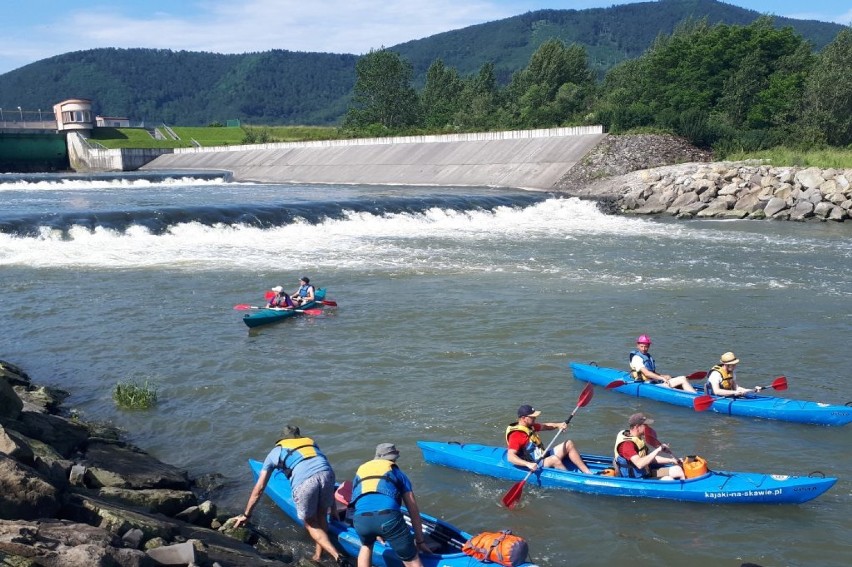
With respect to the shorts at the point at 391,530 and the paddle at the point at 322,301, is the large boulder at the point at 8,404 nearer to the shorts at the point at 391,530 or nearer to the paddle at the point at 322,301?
the shorts at the point at 391,530

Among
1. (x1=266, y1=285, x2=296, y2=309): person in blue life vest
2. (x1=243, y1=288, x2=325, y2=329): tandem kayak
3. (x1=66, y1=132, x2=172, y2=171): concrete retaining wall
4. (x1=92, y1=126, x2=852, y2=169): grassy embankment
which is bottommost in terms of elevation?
(x1=243, y1=288, x2=325, y2=329): tandem kayak

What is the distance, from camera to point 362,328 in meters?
16.0

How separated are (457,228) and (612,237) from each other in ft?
20.7

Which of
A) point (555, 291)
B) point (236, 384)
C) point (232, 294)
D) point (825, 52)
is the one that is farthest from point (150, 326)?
point (825, 52)

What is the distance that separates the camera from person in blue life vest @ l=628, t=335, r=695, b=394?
11.7 metres

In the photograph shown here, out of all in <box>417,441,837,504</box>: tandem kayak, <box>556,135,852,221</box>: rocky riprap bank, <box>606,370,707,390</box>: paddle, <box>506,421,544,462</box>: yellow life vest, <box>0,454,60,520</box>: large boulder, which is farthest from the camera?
<box>556,135,852,221</box>: rocky riprap bank

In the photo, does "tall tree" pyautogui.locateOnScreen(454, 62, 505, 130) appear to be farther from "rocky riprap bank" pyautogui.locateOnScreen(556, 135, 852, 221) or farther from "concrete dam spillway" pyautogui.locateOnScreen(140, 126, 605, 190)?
"rocky riprap bank" pyautogui.locateOnScreen(556, 135, 852, 221)

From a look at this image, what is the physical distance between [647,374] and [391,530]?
6551 mm

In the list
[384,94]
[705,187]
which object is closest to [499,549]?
[705,187]

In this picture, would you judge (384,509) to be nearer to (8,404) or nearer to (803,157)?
(8,404)

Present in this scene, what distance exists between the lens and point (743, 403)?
437 inches

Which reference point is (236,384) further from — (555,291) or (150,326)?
(555,291)

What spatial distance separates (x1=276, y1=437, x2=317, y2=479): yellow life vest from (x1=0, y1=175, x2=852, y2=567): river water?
3.36 feet

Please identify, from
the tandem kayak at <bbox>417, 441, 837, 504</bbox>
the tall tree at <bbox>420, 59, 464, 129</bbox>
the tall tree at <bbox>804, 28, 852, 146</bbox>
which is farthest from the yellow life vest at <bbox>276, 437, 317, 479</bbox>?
the tall tree at <bbox>420, 59, 464, 129</bbox>
